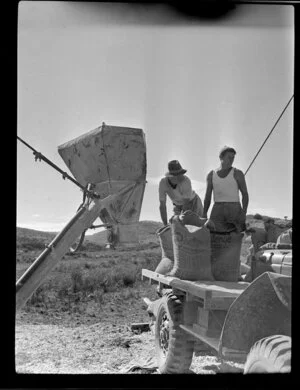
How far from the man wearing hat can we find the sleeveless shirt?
71cm

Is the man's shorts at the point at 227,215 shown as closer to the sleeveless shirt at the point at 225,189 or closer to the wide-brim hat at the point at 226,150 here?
the sleeveless shirt at the point at 225,189

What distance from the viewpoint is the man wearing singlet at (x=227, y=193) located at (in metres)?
4.24

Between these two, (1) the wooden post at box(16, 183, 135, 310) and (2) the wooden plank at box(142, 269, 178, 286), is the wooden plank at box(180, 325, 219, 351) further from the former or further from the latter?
(1) the wooden post at box(16, 183, 135, 310)

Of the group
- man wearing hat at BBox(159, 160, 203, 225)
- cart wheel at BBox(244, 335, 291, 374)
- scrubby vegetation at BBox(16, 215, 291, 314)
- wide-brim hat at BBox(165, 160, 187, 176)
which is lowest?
scrubby vegetation at BBox(16, 215, 291, 314)

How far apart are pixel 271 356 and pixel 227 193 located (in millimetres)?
1718

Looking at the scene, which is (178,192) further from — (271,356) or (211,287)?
(271,356)

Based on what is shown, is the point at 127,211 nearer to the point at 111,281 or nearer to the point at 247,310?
the point at 247,310

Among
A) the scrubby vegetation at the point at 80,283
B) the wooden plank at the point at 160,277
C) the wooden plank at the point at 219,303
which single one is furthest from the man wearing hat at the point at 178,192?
the scrubby vegetation at the point at 80,283

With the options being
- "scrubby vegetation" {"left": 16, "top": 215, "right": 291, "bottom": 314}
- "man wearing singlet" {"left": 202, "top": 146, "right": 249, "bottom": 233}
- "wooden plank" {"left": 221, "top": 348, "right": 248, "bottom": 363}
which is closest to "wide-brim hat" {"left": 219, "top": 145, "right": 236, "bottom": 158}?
"man wearing singlet" {"left": 202, "top": 146, "right": 249, "bottom": 233}

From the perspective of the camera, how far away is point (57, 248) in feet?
14.7

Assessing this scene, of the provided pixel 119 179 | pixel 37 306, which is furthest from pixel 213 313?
pixel 37 306

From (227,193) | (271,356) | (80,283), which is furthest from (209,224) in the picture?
(80,283)

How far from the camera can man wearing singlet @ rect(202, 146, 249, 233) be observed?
4.24 metres

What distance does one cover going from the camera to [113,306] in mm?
12945
